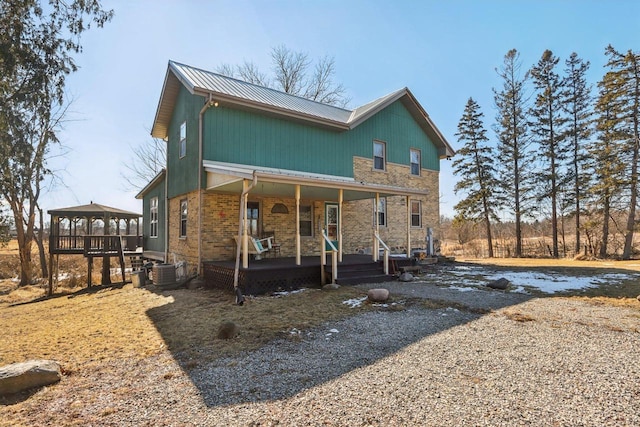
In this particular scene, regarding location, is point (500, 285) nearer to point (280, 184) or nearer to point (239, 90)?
point (280, 184)

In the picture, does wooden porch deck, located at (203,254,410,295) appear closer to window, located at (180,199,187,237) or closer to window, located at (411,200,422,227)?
window, located at (180,199,187,237)

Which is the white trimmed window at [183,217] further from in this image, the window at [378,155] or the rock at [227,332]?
the window at [378,155]

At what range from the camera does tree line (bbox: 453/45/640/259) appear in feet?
63.6

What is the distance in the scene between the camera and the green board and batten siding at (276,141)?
11008 millimetres

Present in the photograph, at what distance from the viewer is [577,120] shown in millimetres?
21984

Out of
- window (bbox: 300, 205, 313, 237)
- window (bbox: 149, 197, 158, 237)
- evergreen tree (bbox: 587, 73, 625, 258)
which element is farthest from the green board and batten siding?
evergreen tree (bbox: 587, 73, 625, 258)

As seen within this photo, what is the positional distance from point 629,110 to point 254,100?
2119 cm

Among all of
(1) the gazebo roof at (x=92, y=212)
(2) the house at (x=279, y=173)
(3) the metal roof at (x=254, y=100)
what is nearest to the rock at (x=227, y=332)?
(2) the house at (x=279, y=173)

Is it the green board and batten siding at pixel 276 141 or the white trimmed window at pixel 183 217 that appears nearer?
the green board and batten siding at pixel 276 141

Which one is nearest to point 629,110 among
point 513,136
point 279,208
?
point 513,136

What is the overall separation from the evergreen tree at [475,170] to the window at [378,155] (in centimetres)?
1174

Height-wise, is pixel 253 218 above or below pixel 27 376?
above

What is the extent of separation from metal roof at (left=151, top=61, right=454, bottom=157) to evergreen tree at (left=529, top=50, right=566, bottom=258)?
1011cm

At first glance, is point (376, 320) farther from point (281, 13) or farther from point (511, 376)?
point (281, 13)
